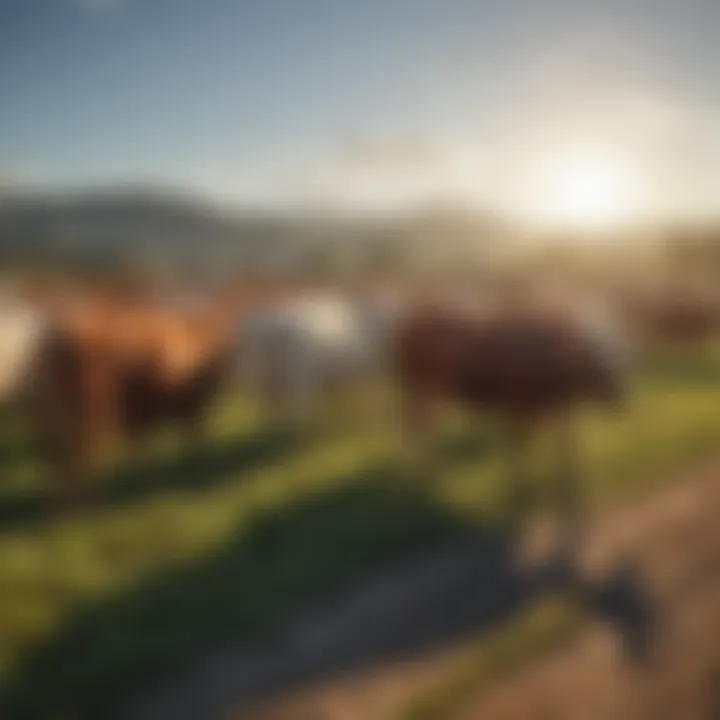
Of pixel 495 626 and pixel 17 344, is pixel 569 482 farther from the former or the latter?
pixel 17 344

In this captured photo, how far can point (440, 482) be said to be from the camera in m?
1.90

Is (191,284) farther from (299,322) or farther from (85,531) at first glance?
(85,531)

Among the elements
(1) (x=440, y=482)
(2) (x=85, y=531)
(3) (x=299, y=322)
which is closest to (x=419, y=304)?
(3) (x=299, y=322)

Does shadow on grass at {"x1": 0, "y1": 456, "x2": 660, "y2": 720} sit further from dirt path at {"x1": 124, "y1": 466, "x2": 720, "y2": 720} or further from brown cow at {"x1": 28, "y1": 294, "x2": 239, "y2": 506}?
brown cow at {"x1": 28, "y1": 294, "x2": 239, "y2": 506}

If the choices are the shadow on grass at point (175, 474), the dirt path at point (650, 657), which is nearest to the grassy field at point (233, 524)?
the shadow on grass at point (175, 474)

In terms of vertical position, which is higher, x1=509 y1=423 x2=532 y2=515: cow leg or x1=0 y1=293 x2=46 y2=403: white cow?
x1=0 y1=293 x2=46 y2=403: white cow

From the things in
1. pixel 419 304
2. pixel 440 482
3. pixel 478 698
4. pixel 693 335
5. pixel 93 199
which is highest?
pixel 93 199

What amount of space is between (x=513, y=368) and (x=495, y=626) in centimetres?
61

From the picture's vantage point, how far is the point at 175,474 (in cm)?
195

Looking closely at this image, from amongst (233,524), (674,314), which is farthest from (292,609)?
(674,314)

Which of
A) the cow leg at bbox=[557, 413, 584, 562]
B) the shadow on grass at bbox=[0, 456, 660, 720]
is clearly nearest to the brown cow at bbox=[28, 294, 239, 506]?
the shadow on grass at bbox=[0, 456, 660, 720]

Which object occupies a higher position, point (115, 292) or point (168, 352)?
point (115, 292)

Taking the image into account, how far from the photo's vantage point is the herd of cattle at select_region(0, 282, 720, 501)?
1687 mm

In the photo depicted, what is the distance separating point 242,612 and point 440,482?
2.00ft
